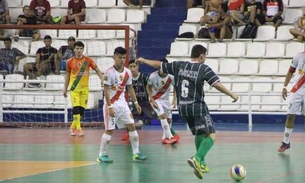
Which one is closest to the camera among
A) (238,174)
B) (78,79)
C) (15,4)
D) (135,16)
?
(238,174)

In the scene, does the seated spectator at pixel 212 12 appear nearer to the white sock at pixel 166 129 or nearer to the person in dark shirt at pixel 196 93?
the white sock at pixel 166 129

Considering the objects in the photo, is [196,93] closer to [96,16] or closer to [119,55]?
[119,55]

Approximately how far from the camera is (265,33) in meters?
30.0

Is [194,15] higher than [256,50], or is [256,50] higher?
[194,15]

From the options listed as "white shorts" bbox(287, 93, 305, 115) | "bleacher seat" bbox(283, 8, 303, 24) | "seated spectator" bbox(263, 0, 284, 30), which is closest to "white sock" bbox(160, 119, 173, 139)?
"white shorts" bbox(287, 93, 305, 115)

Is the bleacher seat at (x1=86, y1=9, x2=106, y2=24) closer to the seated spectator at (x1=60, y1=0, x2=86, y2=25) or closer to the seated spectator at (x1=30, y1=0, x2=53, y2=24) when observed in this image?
the seated spectator at (x1=60, y1=0, x2=86, y2=25)

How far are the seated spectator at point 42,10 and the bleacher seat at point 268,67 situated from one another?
24.3 feet

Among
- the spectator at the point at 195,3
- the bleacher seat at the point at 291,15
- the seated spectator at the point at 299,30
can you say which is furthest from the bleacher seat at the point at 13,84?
the bleacher seat at the point at 291,15

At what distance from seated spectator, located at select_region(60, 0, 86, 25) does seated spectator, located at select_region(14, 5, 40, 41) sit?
104 centimetres

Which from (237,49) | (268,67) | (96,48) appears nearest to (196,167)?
(268,67)

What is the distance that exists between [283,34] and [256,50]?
3.33 ft

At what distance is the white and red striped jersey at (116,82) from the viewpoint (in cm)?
1731

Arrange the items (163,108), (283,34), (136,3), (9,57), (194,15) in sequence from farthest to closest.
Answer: (136,3) < (194,15) < (283,34) < (9,57) < (163,108)

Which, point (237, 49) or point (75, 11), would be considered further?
point (75, 11)
